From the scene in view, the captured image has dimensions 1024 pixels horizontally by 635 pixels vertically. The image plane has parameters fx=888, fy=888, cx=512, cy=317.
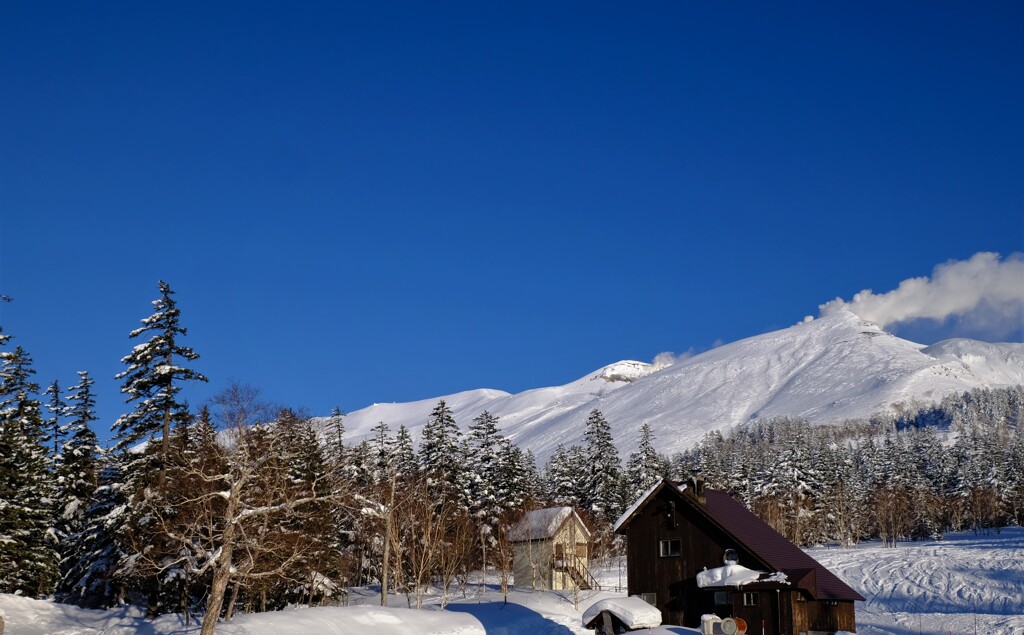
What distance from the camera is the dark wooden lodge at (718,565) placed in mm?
45094

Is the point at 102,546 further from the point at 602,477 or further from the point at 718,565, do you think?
the point at 602,477

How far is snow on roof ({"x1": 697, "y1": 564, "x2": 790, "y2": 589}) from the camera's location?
1768 inches

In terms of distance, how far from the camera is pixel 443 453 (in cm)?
7900

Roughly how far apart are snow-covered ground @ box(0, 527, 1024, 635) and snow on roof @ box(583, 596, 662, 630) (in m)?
4.63

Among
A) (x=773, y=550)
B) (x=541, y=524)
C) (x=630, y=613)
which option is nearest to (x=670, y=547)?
(x=773, y=550)

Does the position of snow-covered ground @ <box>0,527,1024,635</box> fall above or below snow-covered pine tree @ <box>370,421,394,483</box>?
below

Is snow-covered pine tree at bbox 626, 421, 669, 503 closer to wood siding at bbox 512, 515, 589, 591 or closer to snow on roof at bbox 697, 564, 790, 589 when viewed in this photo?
wood siding at bbox 512, 515, 589, 591

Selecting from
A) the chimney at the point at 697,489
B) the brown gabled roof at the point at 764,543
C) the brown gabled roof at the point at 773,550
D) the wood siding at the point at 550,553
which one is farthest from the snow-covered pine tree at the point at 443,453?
the brown gabled roof at the point at 773,550

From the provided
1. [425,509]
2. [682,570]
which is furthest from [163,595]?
[682,570]

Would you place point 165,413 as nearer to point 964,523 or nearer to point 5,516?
point 5,516

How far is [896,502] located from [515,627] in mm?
88972

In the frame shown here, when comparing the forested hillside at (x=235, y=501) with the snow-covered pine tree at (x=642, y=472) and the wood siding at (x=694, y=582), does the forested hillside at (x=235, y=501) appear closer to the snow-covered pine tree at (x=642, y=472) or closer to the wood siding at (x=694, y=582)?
the snow-covered pine tree at (x=642, y=472)

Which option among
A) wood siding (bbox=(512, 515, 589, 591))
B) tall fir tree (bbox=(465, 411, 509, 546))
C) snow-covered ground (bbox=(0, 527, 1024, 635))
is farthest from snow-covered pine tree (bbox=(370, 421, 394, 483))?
wood siding (bbox=(512, 515, 589, 591))

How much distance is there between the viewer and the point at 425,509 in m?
62.4
